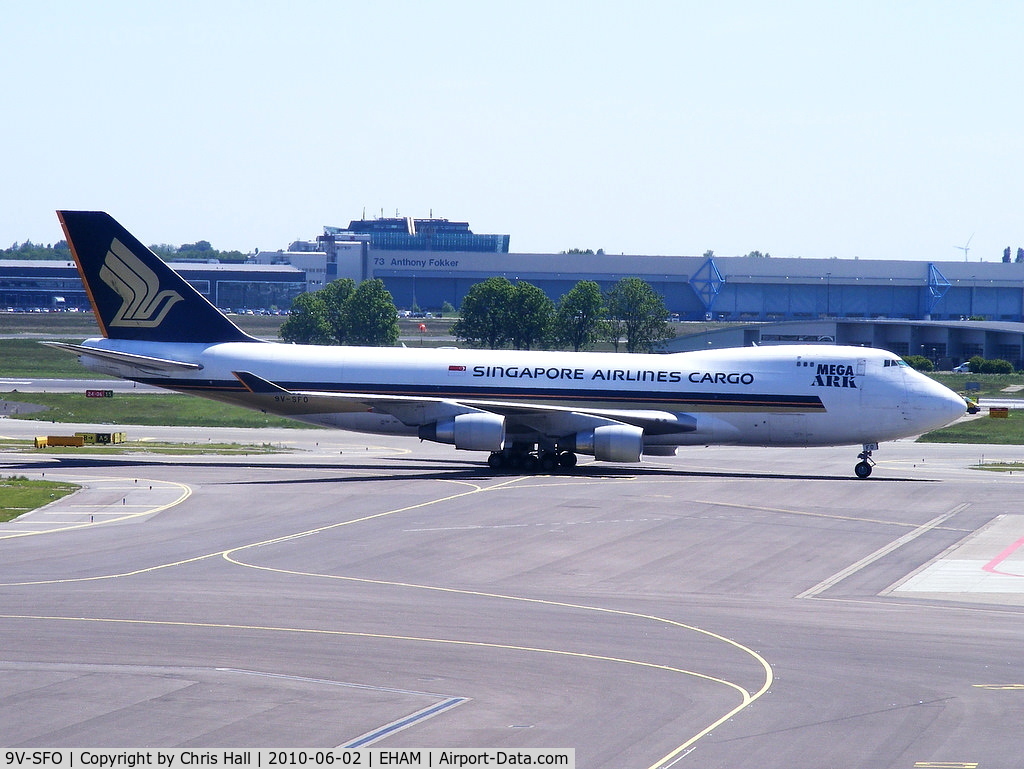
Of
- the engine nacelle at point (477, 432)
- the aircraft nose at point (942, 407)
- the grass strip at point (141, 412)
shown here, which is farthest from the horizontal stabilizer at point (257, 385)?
the aircraft nose at point (942, 407)

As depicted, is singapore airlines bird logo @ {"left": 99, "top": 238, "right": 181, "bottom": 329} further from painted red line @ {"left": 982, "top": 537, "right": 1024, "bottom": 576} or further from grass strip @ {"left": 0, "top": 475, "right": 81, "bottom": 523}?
painted red line @ {"left": 982, "top": 537, "right": 1024, "bottom": 576}

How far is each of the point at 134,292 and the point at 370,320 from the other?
6130cm

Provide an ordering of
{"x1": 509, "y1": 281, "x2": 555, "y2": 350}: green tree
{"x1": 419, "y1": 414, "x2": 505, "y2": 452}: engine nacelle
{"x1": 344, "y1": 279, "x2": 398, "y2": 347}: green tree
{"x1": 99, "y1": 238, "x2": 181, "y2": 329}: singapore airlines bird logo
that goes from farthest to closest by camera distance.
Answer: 1. {"x1": 344, "y1": 279, "x2": 398, "y2": 347}: green tree
2. {"x1": 509, "y1": 281, "x2": 555, "y2": 350}: green tree
3. {"x1": 99, "y1": 238, "x2": 181, "y2": 329}: singapore airlines bird logo
4. {"x1": 419, "y1": 414, "x2": 505, "y2": 452}: engine nacelle

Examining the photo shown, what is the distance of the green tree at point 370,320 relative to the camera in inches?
4459

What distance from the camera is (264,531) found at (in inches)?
1342

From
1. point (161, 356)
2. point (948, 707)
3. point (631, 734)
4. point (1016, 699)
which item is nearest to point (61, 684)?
point (631, 734)

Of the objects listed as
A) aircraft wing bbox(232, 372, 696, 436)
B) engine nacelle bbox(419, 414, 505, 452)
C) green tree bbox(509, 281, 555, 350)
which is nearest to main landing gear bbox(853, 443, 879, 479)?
aircraft wing bbox(232, 372, 696, 436)

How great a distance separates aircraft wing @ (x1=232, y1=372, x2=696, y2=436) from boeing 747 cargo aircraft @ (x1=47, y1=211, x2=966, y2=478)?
57 millimetres

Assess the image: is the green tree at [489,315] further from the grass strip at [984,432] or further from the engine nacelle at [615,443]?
the engine nacelle at [615,443]

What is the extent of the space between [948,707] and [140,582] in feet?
57.5

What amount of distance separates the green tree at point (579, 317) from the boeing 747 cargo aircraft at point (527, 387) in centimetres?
5789

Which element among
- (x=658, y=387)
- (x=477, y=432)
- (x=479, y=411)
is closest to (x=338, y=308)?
(x=479, y=411)

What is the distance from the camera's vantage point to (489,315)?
353 ft

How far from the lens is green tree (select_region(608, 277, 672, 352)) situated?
111438 mm
